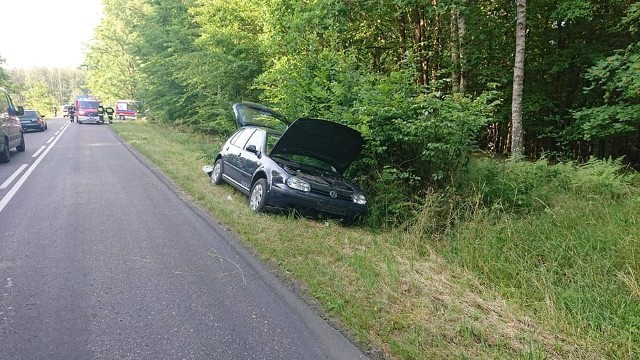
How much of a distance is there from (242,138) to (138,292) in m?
5.47

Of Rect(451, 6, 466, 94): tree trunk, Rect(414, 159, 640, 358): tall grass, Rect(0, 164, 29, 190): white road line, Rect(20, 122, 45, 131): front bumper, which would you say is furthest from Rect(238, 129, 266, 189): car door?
Rect(20, 122, 45, 131): front bumper

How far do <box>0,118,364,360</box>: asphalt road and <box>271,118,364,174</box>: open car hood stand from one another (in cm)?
195

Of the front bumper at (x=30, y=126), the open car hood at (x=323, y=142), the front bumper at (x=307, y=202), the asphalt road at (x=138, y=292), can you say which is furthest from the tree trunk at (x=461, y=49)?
the front bumper at (x=30, y=126)

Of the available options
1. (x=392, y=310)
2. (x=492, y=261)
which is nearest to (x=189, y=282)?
(x=392, y=310)

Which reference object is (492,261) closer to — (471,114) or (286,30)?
(471,114)

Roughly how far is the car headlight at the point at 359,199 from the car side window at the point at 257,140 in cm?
213

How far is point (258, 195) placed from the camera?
731 centimetres

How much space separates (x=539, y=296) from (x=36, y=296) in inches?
188

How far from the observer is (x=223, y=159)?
31.0ft

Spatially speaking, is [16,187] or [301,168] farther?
[16,187]

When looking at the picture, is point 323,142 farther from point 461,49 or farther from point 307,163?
point 461,49

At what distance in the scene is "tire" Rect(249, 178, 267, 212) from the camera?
7.00 meters

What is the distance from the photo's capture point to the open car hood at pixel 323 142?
701 centimetres

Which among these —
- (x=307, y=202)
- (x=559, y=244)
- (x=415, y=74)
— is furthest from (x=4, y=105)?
(x=559, y=244)
